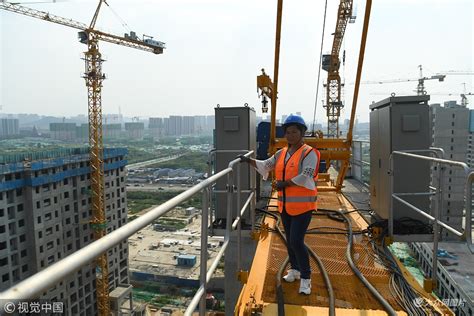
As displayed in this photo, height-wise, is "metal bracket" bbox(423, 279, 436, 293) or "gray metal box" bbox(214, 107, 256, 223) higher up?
"gray metal box" bbox(214, 107, 256, 223)

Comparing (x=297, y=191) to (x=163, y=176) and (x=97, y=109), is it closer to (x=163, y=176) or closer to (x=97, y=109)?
(x=97, y=109)

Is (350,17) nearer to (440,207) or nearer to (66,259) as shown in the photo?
(440,207)

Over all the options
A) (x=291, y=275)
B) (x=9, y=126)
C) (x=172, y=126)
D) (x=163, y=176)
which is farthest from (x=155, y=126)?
(x=291, y=275)

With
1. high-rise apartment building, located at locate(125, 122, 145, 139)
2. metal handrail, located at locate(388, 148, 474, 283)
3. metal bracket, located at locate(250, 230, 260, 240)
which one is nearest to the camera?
metal handrail, located at locate(388, 148, 474, 283)

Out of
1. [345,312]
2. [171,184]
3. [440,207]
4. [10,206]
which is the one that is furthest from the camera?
[171,184]

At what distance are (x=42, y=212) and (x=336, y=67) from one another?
28.0 metres

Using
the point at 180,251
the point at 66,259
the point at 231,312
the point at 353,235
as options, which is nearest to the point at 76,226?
the point at 180,251

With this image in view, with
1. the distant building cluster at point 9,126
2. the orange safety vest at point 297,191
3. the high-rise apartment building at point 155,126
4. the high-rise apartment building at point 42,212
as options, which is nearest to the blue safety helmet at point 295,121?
the orange safety vest at point 297,191

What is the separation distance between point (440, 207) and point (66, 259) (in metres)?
4.44

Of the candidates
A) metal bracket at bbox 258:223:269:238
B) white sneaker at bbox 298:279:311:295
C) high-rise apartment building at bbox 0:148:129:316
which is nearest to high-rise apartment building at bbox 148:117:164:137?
high-rise apartment building at bbox 0:148:129:316

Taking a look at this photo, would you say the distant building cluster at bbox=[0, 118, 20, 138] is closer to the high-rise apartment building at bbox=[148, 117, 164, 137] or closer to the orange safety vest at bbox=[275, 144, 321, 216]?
the high-rise apartment building at bbox=[148, 117, 164, 137]

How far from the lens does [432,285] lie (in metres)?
3.96

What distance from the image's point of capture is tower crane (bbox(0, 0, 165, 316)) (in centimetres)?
2396

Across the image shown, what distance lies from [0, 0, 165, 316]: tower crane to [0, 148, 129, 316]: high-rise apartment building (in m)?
1.22
